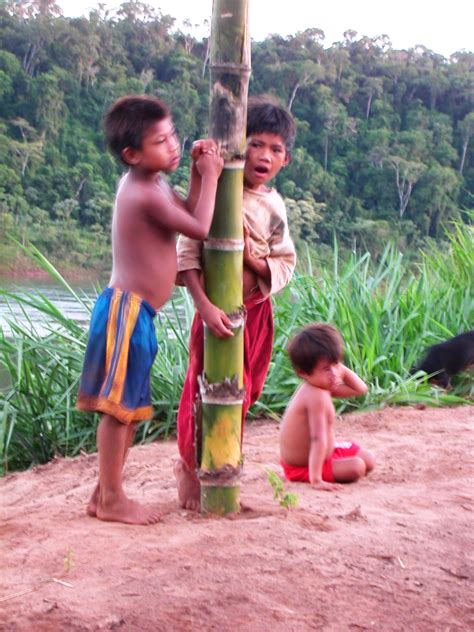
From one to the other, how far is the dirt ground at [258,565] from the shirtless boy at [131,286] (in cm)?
28

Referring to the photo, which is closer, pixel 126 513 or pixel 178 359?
pixel 126 513

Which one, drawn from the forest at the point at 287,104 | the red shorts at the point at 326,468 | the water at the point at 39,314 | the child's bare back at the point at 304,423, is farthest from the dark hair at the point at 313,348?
the forest at the point at 287,104

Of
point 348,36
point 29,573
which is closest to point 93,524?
point 29,573

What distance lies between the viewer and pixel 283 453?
3.51 m

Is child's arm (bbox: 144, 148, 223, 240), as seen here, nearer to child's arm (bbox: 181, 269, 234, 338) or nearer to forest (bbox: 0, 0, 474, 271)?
child's arm (bbox: 181, 269, 234, 338)

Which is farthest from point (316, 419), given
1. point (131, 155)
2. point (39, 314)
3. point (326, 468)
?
point (39, 314)

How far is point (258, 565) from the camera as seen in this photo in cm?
223

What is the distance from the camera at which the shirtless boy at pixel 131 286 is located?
8.86 ft

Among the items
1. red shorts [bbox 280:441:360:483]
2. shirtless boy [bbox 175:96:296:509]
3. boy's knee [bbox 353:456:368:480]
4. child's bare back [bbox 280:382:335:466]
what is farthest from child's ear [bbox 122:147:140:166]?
boy's knee [bbox 353:456:368:480]

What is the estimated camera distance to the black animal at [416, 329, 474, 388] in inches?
233

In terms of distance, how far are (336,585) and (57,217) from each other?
17.0 meters

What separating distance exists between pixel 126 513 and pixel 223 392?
1.60ft

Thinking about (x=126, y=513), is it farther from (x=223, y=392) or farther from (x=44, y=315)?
(x=44, y=315)

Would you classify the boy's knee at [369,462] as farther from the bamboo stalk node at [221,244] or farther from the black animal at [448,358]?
the black animal at [448,358]
